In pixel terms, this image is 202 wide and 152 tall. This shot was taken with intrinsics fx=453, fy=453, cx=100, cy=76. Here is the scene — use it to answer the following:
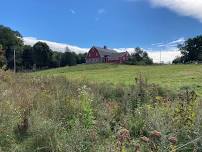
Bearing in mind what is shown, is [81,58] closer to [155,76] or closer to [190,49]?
[190,49]

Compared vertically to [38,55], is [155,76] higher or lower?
lower

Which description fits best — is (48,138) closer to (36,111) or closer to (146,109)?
(36,111)

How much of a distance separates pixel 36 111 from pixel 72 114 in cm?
74

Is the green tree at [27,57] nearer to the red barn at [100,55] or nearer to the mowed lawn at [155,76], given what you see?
the red barn at [100,55]

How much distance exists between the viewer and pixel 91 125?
7.11m

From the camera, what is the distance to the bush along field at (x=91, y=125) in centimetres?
575

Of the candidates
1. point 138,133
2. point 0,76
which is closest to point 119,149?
point 138,133

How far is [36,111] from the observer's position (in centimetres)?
753

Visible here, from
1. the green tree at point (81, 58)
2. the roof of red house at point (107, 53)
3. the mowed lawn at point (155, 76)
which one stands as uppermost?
the roof of red house at point (107, 53)

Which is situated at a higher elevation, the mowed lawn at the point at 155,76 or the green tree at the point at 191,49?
the green tree at the point at 191,49

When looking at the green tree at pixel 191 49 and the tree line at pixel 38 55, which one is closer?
the tree line at pixel 38 55

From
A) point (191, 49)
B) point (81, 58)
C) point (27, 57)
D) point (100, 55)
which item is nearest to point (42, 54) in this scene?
point (27, 57)

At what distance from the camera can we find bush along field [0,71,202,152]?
575 cm

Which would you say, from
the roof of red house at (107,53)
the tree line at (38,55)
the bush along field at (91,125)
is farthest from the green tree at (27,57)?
the bush along field at (91,125)
